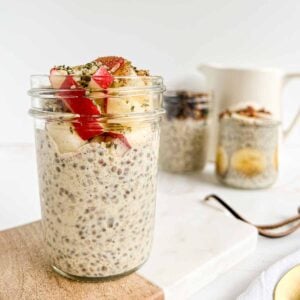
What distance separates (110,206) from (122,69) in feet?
0.47

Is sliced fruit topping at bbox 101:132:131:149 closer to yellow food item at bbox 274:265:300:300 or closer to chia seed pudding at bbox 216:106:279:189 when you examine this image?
yellow food item at bbox 274:265:300:300

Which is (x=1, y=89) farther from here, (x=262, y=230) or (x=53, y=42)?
(x=262, y=230)

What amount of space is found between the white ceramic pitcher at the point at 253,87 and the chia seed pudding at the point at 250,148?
10cm

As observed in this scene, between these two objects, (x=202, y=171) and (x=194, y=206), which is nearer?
(x=194, y=206)

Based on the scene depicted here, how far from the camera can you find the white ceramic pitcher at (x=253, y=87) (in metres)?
0.94

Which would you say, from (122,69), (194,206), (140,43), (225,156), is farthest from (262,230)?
(140,43)

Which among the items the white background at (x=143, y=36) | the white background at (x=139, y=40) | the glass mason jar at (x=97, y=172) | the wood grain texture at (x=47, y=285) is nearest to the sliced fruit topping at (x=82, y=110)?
the glass mason jar at (x=97, y=172)

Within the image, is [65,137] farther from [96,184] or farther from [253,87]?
[253,87]

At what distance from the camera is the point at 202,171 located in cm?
98

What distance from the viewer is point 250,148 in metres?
0.82

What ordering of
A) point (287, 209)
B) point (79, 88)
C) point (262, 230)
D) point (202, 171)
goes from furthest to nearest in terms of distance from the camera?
point (202, 171)
point (287, 209)
point (262, 230)
point (79, 88)

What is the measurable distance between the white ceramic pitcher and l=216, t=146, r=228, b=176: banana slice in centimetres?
13

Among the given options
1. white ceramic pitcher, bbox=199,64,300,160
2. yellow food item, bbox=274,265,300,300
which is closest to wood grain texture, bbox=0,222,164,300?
yellow food item, bbox=274,265,300,300

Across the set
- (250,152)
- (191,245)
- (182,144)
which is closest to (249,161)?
(250,152)
